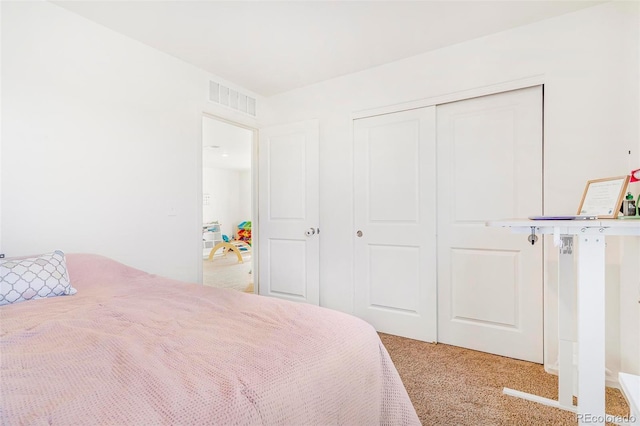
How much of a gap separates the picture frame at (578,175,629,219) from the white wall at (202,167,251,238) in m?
8.39

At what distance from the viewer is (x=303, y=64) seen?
286 centimetres

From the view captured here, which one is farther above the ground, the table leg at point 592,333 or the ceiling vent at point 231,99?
the ceiling vent at point 231,99

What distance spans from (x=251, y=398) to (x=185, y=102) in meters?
2.73

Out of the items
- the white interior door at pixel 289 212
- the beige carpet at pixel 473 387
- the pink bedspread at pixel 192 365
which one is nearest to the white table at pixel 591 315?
the beige carpet at pixel 473 387

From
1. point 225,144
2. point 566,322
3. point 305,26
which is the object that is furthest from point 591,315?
point 225,144

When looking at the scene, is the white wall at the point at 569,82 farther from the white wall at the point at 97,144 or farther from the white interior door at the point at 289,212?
the white wall at the point at 97,144

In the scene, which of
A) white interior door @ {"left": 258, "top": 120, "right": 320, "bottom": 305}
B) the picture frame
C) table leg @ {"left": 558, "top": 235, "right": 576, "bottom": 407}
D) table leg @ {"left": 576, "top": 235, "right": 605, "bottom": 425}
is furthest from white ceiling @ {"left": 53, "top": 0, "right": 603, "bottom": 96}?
table leg @ {"left": 576, "top": 235, "right": 605, "bottom": 425}

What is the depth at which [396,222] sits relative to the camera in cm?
282

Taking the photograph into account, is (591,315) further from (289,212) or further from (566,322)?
(289,212)

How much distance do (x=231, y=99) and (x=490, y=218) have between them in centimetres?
266

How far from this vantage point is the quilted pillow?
5.04 feet

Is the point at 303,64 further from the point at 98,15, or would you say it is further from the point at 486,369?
the point at 486,369

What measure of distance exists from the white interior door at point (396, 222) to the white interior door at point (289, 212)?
48 centimetres

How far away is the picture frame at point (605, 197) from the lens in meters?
1.49
